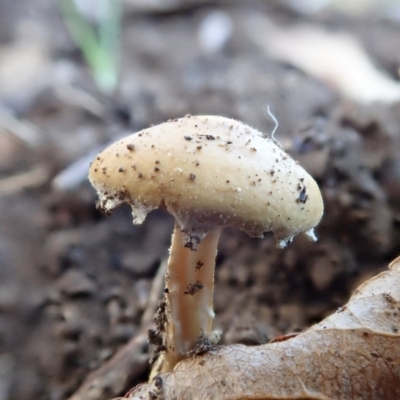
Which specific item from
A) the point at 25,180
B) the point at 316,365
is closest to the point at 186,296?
the point at 316,365

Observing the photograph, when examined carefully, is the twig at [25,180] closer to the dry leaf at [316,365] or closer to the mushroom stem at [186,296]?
the mushroom stem at [186,296]

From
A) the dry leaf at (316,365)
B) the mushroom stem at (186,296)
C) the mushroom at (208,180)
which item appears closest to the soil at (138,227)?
the mushroom stem at (186,296)

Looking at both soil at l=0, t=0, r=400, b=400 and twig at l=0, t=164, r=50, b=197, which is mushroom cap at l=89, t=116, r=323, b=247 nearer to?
soil at l=0, t=0, r=400, b=400

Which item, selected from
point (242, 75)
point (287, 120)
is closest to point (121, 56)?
point (242, 75)

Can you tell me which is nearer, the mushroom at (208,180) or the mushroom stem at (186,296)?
the mushroom at (208,180)

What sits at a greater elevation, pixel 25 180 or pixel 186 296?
pixel 186 296

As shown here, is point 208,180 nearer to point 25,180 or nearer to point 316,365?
point 316,365

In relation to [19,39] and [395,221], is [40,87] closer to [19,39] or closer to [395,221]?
[19,39]
